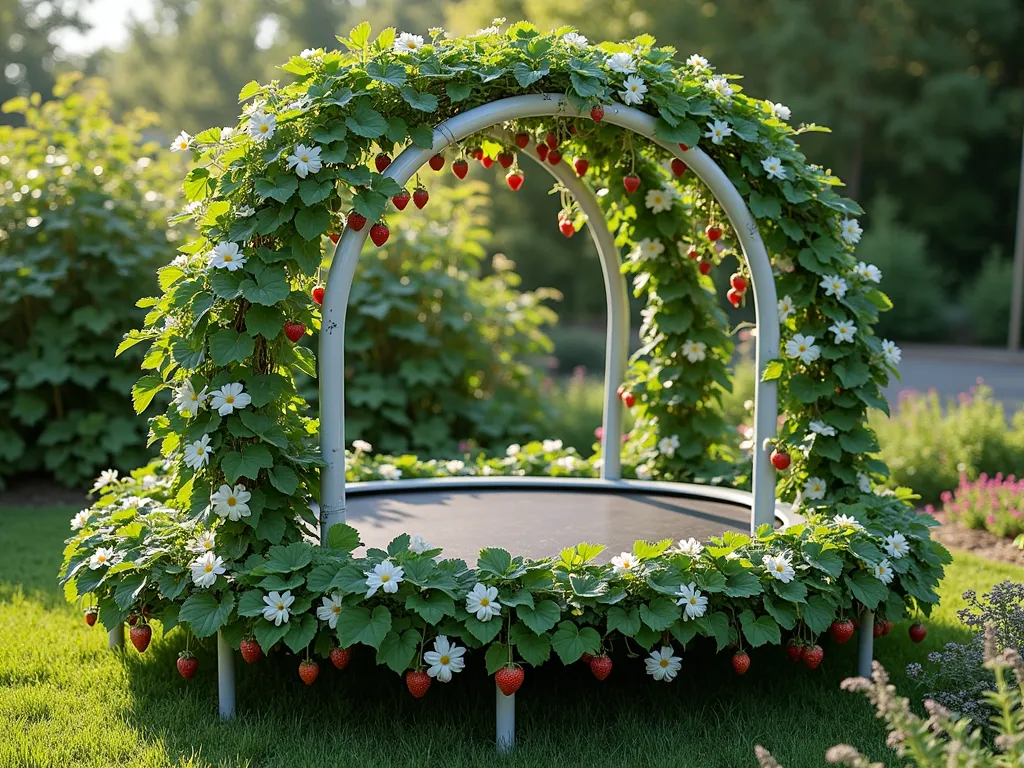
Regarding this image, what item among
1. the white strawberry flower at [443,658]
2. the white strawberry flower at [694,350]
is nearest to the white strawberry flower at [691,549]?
the white strawberry flower at [443,658]

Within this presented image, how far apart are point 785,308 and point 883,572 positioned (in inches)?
37.7

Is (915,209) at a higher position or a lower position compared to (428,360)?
higher

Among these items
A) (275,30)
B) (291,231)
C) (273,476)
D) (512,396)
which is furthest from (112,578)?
(275,30)

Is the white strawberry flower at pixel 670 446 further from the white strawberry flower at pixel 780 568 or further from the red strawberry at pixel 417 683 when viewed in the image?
the red strawberry at pixel 417 683

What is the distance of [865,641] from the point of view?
3391 millimetres

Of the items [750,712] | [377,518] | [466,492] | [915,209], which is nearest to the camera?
[750,712]

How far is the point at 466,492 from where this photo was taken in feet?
15.6

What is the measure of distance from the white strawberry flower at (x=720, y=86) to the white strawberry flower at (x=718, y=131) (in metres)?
0.12

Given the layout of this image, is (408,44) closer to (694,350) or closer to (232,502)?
(232,502)

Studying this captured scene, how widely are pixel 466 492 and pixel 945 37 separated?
2020cm

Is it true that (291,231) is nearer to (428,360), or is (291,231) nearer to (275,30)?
(428,360)

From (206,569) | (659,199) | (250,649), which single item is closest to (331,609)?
(250,649)

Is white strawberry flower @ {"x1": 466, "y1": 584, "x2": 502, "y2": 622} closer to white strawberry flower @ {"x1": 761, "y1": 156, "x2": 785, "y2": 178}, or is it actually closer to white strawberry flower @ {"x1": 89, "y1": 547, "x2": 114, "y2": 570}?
white strawberry flower @ {"x1": 89, "y1": 547, "x2": 114, "y2": 570}

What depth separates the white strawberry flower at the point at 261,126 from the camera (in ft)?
9.49
